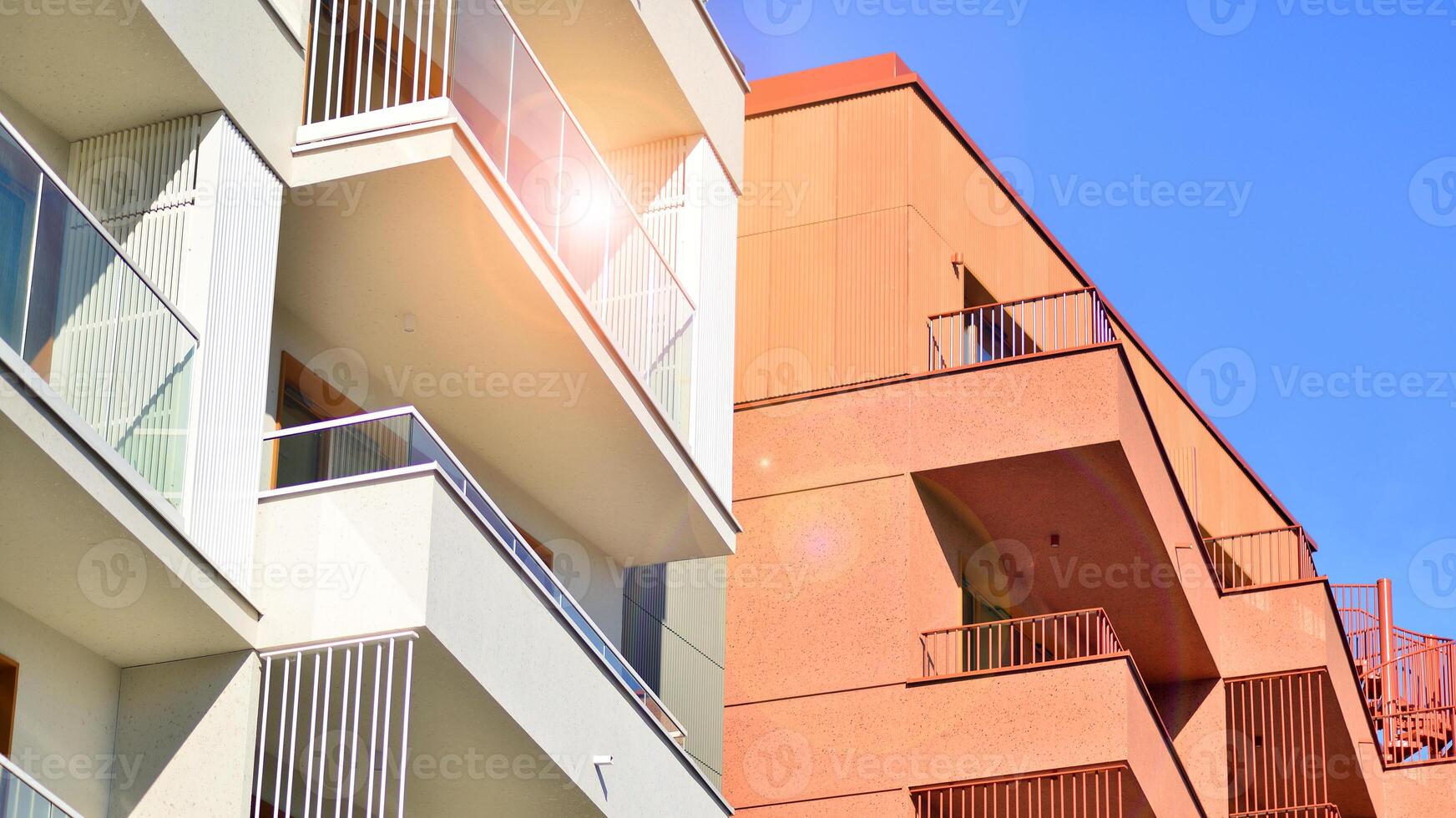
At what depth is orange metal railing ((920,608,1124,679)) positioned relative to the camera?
880 inches

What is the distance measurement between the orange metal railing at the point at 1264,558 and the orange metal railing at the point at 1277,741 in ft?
10.0

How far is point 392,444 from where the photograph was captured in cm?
1352

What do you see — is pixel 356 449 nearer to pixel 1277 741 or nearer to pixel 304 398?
pixel 304 398

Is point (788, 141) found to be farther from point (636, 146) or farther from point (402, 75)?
point (402, 75)

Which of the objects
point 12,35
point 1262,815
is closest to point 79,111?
point 12,35

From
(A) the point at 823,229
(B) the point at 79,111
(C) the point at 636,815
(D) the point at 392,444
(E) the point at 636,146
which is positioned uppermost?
(A) the point at 823,229

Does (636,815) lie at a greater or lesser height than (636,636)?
lesser

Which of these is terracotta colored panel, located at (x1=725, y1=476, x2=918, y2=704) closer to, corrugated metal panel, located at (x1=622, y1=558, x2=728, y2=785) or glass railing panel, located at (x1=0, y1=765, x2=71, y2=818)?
corrugated metal panel, located at (x1=622, y1=558, x2=728, y2=785)

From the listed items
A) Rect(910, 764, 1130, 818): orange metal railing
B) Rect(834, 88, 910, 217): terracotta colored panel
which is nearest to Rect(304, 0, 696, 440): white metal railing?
Rect(910, 764, 1130, 818): orange metal railing

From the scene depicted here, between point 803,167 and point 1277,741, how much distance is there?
434 inches

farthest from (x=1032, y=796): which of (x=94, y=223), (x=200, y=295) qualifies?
(x=94, y=223)

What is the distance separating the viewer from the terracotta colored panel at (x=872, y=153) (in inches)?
987

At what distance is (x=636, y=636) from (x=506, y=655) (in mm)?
6100

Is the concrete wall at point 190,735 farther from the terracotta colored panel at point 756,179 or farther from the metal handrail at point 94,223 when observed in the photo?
the terracotta colored panel at point 756,179
